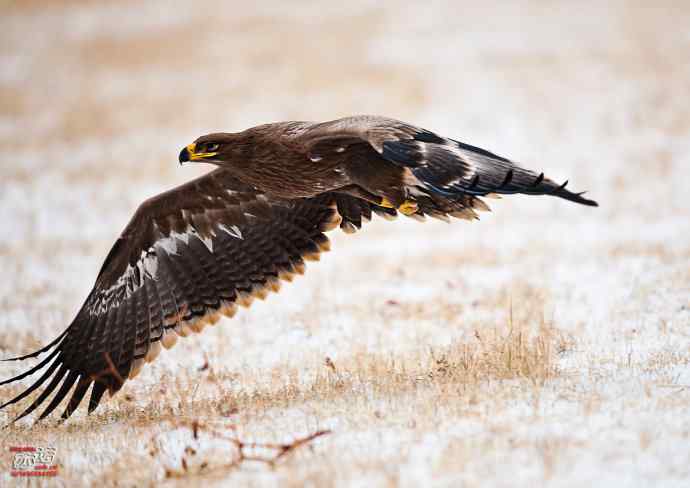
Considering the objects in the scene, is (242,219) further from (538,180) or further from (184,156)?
(538,180)

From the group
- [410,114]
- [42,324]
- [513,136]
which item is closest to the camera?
[42,324]

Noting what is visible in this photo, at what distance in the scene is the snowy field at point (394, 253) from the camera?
532 centimetres

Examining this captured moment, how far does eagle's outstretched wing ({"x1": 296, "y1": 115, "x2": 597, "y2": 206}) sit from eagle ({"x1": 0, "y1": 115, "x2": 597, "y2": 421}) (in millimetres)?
11

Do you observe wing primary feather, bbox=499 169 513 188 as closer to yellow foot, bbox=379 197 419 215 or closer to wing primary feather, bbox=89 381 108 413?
yellow foot, bbox=379 197 419 215

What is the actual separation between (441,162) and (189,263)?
2708 millimetres

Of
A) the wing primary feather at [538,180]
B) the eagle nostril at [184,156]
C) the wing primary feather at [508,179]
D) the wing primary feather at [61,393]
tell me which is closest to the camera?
the wing primary feather at [538,180]

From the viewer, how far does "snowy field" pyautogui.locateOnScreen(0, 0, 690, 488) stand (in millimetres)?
5316

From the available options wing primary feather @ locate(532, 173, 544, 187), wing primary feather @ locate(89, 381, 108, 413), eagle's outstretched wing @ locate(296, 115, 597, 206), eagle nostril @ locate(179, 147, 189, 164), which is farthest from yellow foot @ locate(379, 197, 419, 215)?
wing primary feather @ locate(89, 381, 108, 413)

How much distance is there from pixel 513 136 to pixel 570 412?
51.9ft

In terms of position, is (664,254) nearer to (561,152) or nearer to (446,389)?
(446,389)

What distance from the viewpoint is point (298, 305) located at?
1072 centimetres

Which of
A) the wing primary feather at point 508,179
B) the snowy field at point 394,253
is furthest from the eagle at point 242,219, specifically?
the snowy field at point 394,253

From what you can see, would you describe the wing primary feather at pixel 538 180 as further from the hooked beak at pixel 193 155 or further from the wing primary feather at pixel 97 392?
the wing primary feather at pixel 97 392

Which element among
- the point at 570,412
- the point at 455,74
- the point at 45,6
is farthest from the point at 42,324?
the point at 45,6
